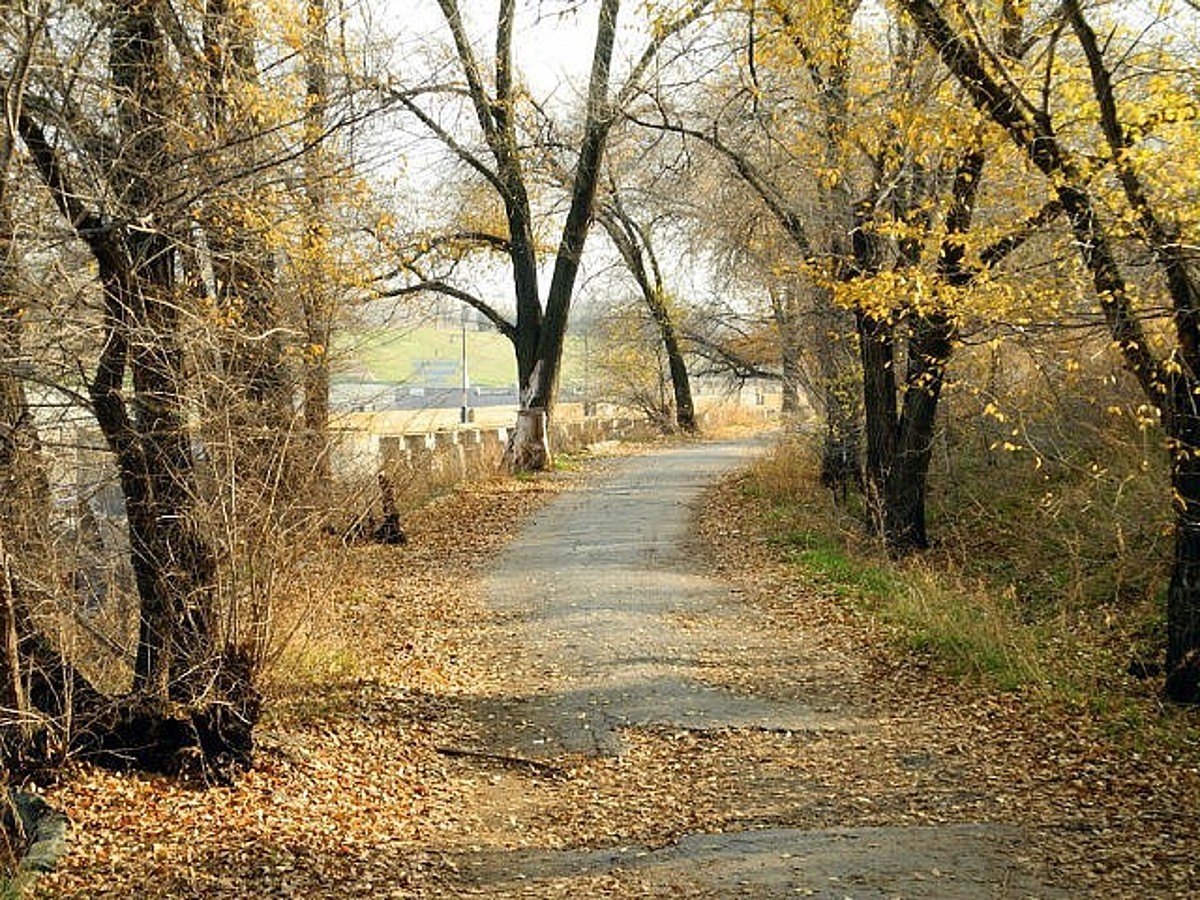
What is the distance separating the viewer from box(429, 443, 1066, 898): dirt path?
6.04 metres

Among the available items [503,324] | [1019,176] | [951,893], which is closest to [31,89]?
[951,893]

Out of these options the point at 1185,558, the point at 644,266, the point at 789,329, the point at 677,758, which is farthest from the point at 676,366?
the point at 677,758

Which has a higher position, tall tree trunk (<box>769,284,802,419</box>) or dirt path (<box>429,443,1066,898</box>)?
tall tree trunk (<box>769,284,802,419</box>)

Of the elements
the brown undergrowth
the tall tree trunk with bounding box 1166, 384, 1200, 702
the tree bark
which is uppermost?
the tree bark

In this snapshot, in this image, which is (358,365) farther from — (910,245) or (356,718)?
(910,245)

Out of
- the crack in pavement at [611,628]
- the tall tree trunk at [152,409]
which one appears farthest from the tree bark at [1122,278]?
the tall tree trunk at [152,409]

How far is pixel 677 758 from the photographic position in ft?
26.7

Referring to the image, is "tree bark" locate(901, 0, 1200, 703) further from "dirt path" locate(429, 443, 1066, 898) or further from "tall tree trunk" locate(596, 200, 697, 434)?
→ "tall tree trunk" locate(596, 200, 697, 434)

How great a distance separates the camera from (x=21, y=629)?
264 inches

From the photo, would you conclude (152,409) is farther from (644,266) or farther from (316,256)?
(644,266)

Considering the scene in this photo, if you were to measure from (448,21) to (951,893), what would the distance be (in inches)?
631

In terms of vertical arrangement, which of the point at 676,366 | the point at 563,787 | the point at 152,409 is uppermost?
the point at 676,366

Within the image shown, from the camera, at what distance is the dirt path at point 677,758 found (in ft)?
19.8

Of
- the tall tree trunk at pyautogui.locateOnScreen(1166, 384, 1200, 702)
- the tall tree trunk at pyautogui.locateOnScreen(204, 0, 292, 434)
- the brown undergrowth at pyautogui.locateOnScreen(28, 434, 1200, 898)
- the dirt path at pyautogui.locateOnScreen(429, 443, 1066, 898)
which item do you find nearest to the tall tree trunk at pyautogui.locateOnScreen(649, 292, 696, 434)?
the dirt path at pyautogui.locateOnScreen(429, 443, 1066, 898)
